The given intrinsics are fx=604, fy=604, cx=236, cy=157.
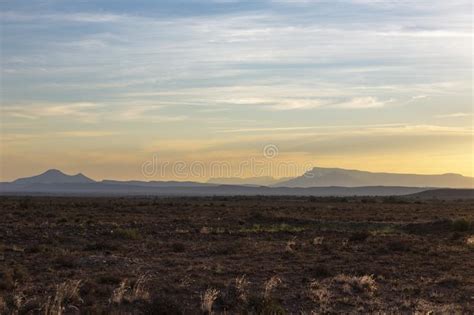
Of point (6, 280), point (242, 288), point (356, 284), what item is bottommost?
point (356, 284)

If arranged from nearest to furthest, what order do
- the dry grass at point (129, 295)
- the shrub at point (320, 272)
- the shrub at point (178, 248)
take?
the dry grass at point (129, 295) → the shrub at point (320, 272) → the shrub at point (178, 248)

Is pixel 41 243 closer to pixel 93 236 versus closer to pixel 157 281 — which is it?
pixel 93 236

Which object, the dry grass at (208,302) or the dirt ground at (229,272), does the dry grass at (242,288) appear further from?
the dry grass at (208,302)

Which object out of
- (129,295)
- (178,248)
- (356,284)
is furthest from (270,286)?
(178,248)

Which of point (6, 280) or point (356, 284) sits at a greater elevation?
point (6, 280)

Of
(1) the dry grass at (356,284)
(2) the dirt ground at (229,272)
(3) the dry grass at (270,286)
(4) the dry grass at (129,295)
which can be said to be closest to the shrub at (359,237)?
(2) the dirt ground at (229,272)

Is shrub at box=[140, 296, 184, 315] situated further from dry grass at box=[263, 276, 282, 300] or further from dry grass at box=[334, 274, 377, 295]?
dry grass at box=[334, 274, 377, 295]

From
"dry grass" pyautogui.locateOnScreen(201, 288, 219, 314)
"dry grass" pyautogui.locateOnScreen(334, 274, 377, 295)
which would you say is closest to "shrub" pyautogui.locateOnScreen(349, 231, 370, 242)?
"dry grass" pyautogui.locateOnScreen(334, 274, 377, 295)

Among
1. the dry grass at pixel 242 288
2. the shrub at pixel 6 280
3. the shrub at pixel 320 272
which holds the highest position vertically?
the shrub at pixel 6 280

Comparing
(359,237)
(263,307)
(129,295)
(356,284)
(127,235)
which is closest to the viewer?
(263,307)

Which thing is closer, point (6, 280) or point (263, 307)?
point (263, 307)

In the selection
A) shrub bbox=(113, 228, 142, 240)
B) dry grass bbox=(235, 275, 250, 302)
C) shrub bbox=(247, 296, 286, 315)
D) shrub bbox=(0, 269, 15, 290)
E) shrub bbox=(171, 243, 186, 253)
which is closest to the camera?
shrub bbox=(247, 296, 286, 315)

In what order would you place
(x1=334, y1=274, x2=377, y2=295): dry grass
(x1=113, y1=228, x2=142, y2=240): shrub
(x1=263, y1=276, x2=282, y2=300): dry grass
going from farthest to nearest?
(x1=113, y1=228, x2=142, y2=240): shrub
(x1=334, y1=274, x2=377, y2=295): dry grass
(x1=263, y1=276, x2=282, y2=300): dry grass

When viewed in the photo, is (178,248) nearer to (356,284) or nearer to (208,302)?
(356,284)
